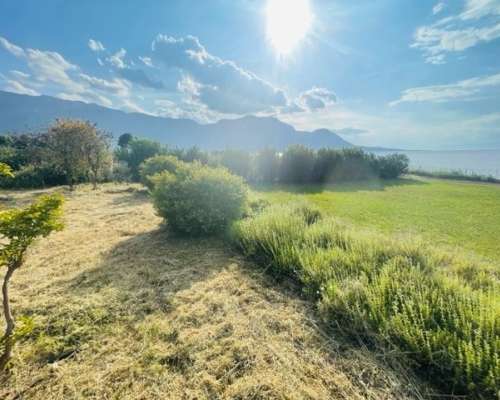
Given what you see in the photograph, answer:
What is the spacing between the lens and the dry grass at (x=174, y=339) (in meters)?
1.80

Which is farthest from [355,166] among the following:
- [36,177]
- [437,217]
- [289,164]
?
[36,177]

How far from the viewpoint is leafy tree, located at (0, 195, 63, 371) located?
5.88 feet

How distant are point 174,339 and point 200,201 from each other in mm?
2975

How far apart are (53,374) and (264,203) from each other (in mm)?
5513

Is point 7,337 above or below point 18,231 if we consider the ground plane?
below

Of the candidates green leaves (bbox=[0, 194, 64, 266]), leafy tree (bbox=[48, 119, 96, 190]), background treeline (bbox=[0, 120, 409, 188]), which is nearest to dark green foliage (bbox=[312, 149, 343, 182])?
background treeline (bbox=[0, 120, 409, 188])

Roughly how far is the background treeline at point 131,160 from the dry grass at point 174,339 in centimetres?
920

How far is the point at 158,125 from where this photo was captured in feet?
566

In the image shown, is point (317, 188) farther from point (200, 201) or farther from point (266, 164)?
point (200, 201)

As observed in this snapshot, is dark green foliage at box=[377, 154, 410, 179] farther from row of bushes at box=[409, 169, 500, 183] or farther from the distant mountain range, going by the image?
the distant mountain range

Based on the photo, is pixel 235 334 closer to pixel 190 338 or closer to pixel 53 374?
pixel 190 338

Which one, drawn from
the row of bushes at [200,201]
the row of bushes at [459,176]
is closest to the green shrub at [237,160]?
the row of bushes at [200,201]

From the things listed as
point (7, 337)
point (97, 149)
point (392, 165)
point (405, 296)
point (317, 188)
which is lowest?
point (317, 188)

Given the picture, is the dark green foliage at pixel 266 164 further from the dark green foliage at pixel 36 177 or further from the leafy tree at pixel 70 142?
the dark green foliage at pixel 36 177
